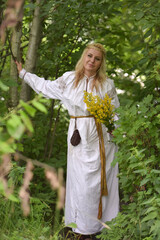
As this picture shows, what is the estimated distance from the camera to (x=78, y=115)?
13.3ft

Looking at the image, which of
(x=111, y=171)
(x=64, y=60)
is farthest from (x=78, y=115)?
(x=64, y=60)

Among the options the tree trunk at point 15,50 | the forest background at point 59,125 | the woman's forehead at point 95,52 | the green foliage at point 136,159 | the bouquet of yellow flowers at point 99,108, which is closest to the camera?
the forest background at point 59,125

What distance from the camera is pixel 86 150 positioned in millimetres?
4023

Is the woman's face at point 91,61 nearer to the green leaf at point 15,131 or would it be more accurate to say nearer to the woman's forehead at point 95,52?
the woman's forehead at point 95,52

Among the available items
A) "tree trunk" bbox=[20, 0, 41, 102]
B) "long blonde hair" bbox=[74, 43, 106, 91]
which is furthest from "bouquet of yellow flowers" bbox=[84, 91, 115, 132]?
"tree trunk" bbox=[20, 0, 41, 102]

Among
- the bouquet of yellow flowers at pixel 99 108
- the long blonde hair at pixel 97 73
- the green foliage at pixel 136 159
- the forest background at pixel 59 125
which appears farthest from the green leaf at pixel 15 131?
the long blonde hair at pixel 97 73

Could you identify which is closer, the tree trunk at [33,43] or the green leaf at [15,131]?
the green leaf at [15,131]

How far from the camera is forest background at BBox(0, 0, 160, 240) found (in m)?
1.44

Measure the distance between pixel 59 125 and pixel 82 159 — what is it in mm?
2007

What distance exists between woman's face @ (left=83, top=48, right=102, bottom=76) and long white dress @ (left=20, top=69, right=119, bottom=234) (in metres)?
0.11

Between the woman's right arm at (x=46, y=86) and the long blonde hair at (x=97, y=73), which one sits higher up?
the long blonde hair at (x=97, y=73)

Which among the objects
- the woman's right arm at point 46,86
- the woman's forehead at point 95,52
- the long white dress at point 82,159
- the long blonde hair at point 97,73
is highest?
the woman's forehead at point 95,52

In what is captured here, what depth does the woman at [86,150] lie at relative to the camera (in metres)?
4.03

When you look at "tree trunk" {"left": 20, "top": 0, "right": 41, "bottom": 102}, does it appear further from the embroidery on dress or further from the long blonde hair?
the long blonde hair
